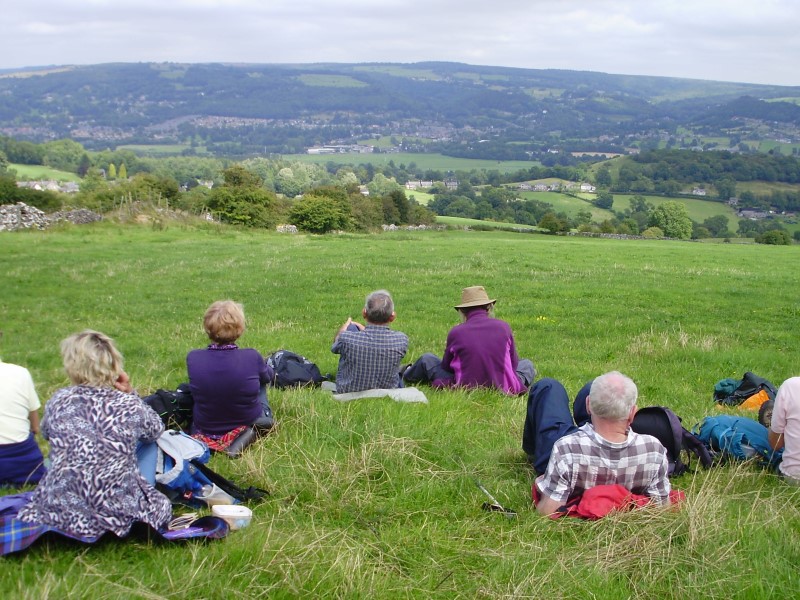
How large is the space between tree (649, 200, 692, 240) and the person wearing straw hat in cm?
8900

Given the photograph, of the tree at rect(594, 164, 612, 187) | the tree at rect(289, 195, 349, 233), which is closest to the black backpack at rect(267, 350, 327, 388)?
the tree at rect(289, 195, 349, 233)

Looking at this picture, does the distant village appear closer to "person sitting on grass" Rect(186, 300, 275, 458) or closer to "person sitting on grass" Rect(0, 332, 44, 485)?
"person sitting on grass" Rect(186, 300, 275, 458)

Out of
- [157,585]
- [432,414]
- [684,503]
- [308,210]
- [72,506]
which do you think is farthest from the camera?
[308,210]

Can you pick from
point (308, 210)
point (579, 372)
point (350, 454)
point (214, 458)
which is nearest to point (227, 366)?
point (214, 458)

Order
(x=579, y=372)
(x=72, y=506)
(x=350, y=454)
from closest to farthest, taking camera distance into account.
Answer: (x=72, y=506), (x=350, y=454), (x=579, y=372)

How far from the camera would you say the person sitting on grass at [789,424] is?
5.62 meters

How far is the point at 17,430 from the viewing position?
543 centimetres

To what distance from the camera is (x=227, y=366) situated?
6.48 m

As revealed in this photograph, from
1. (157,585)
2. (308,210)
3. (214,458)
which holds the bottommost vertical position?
(308,210)

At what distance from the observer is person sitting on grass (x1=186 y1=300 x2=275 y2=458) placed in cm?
647

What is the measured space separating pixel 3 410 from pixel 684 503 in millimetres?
5275

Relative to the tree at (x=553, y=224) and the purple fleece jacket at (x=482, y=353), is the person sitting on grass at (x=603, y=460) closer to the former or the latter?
the purple fleece jacket at (x=482, y=353)

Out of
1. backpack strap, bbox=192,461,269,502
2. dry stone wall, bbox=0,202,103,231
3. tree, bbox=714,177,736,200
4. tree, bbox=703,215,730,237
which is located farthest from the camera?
tree, bbox=714,177,736,200

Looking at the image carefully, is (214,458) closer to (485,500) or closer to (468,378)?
(485,500)
